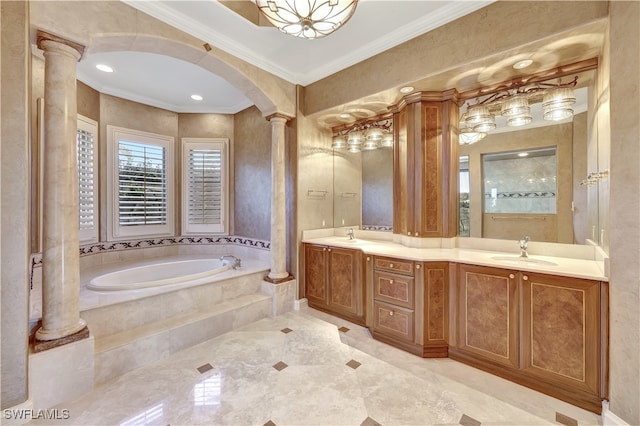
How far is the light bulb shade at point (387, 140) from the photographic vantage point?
10.8 ft

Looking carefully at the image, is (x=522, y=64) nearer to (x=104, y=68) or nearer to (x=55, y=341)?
(x=55, y=341)

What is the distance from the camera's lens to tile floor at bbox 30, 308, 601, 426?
1.65 metres

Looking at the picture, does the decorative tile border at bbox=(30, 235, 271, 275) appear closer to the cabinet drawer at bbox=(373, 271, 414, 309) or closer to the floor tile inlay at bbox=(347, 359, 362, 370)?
the cabinet drawer at bbox=(373, 271, 414, 309)

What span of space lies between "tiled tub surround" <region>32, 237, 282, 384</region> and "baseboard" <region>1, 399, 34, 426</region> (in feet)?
1.17

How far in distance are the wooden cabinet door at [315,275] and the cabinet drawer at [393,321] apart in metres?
0.77

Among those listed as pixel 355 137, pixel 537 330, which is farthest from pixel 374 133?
pixel 537 330

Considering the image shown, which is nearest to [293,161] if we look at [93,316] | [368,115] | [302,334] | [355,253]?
[368,115]

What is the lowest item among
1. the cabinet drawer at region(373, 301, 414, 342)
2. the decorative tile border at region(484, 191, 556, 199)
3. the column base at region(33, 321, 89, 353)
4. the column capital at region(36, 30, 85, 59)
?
the cabinet drawer at region(373, 301, 414, 342)

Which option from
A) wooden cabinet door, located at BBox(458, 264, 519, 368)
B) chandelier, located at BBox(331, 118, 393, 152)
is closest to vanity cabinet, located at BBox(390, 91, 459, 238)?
chandelier, located at BBox(331, 118, 393, 152)

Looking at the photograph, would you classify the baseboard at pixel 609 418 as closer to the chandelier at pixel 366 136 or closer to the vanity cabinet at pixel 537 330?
the vanity cabinet at pixel 537 330

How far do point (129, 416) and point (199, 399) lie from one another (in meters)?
0.41

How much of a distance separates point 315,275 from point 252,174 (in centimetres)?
196

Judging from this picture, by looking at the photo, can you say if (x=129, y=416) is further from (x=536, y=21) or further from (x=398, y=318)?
(x=536, y=21)

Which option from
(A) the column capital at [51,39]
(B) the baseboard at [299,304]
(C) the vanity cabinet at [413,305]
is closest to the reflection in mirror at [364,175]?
(C) the vanity cabinet at [413,305]
